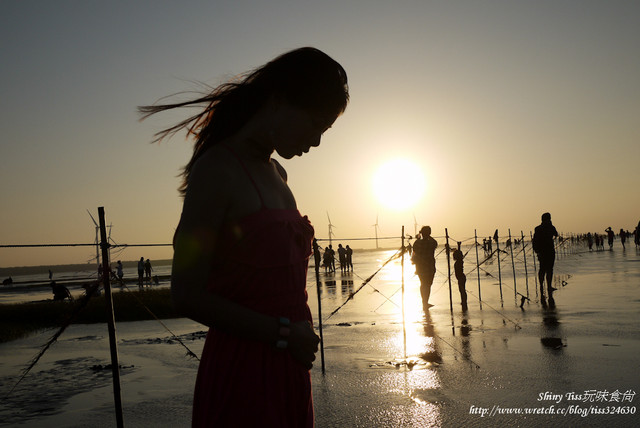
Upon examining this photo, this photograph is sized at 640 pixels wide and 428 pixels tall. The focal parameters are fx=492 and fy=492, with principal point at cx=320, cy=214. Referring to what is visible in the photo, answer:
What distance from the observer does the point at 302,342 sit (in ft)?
4.83

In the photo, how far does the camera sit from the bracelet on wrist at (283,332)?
143 cm

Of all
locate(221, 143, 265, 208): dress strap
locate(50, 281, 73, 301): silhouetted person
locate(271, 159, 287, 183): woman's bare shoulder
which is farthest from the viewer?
locate(50, 281, 73, 301): silhouetted person

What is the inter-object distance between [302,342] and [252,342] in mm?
149

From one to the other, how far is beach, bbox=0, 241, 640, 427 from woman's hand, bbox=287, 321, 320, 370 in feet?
12.1

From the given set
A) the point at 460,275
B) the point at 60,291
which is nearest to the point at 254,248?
the point at 460,275

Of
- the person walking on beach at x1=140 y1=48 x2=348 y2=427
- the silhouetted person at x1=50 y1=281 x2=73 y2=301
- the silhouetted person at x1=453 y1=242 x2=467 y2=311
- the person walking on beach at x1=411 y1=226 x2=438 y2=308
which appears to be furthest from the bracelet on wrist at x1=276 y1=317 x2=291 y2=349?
the silhouetted person at x1=50 y1=281 x2=73 y2=301

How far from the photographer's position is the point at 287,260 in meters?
1.47

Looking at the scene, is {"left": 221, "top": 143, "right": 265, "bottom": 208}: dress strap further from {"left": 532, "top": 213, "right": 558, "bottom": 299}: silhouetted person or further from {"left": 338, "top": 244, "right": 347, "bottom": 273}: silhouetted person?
{"left": 338, "top": 244, "right": 347, "bottom": 273}: silhouetted person

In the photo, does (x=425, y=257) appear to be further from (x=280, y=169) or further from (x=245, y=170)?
(x=245, y=170)

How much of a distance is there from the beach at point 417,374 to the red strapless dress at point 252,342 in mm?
3694

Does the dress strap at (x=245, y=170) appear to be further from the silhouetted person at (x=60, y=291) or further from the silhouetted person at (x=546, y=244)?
the silhouetted person at (x=60, y=291)

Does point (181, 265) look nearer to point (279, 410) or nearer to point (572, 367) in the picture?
point (279, 410)

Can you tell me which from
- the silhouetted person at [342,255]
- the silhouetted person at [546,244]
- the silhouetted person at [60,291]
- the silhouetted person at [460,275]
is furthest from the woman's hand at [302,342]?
the silhouetted person at [342,255]

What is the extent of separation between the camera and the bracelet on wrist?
1.43 metres
